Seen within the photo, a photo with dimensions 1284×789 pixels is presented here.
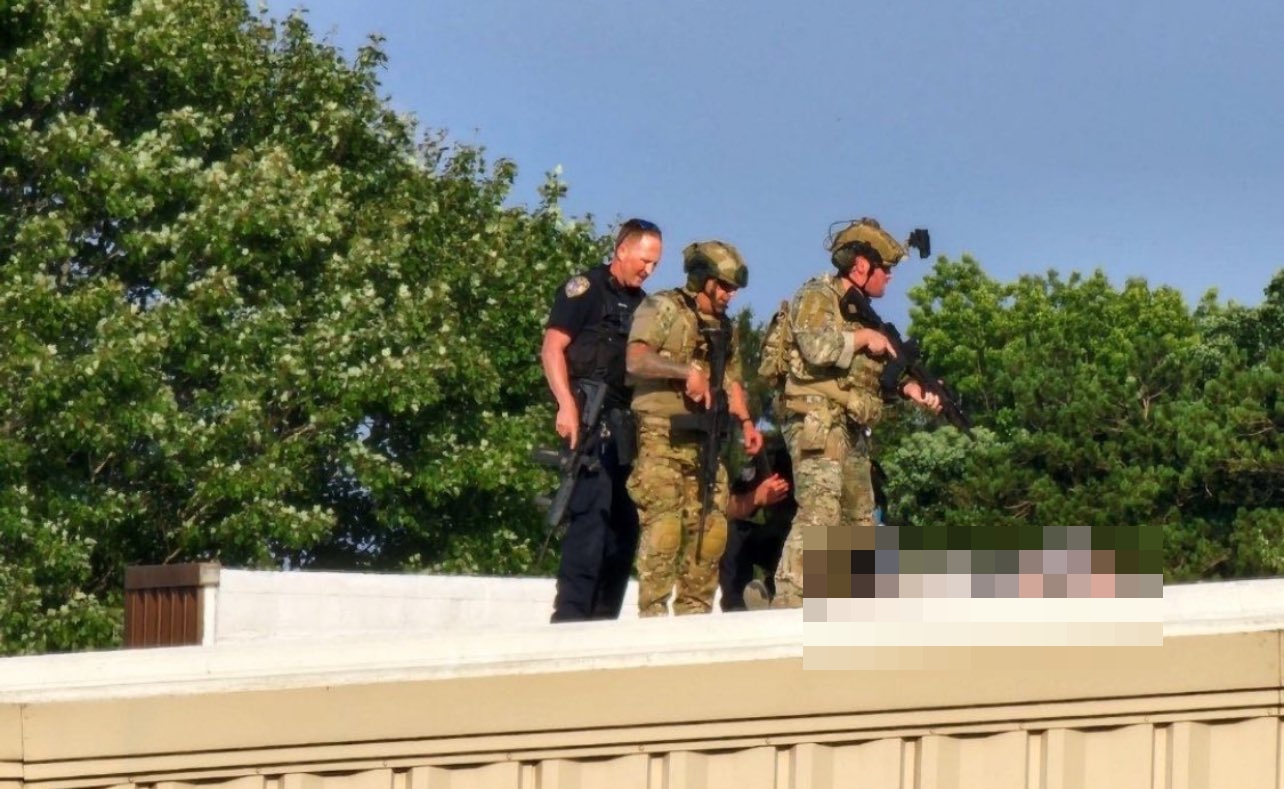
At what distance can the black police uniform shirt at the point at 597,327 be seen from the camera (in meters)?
11.3

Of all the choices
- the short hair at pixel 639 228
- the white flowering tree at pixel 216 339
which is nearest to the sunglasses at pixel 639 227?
the short hair at pixel 639 228

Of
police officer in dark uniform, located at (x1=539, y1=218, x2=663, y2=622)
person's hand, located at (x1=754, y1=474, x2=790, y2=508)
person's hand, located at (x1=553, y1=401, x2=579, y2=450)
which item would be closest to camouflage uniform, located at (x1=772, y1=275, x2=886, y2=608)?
police officer in dark uniform, located at (x1=539, y1=218, x2=663, y2=622)

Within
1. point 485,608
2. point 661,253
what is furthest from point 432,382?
point 661,253

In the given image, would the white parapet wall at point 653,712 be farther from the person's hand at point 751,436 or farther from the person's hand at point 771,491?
the person's hand at point 771,491

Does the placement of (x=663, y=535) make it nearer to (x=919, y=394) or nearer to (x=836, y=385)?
(x=836, y=385)

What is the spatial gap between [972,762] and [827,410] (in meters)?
3.80

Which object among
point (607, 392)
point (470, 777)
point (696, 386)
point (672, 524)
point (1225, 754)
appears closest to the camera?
point (1225, 754)

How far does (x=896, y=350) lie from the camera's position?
11133 millimetres

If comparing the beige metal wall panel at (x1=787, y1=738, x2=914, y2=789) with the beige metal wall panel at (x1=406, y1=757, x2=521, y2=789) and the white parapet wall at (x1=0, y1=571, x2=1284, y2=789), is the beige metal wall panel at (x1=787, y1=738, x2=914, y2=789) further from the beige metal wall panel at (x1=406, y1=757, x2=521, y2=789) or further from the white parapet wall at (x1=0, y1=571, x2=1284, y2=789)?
the beige metal wall panel at (x1=406, y1=757, x2=521, y2=789)

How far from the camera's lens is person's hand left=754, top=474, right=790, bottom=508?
12.3 m

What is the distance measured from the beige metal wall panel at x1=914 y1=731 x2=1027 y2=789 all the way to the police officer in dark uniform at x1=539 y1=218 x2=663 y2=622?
386 cm

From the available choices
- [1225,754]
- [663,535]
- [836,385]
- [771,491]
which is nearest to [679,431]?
[663,535]

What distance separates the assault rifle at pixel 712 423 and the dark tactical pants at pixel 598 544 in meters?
0.35

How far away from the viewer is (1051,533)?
24.0ft
